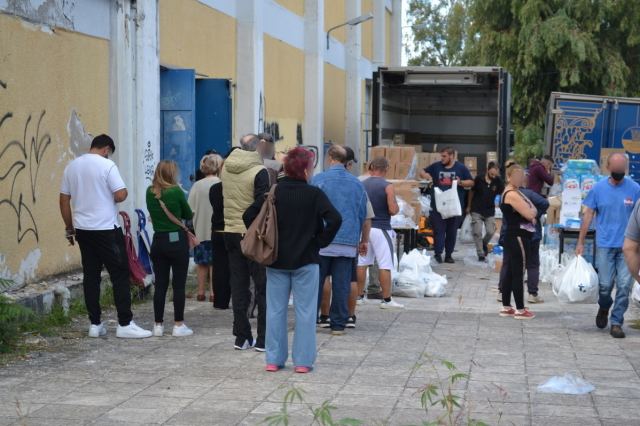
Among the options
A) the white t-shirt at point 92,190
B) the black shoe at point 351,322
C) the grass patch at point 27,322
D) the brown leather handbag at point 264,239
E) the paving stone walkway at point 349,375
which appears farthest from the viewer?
the black shoe at point 351,322

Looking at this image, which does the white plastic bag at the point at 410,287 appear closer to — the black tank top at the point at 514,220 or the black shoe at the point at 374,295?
the black shoe at the point at 374,295

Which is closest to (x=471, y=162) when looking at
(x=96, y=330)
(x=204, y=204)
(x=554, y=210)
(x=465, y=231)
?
(x=465, y=231)

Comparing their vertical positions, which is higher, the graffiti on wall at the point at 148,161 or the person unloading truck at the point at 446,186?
the graffiti on wall at the point at 148,161

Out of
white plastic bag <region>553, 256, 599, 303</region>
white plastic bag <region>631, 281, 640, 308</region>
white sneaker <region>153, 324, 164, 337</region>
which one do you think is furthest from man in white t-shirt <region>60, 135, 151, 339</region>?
white plastic bag <region>631, 281, 640, 308</region>

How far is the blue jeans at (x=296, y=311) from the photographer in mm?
8242

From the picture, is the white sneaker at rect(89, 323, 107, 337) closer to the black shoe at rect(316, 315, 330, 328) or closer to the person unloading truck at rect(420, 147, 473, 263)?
the black shoe at rect(316, 315, 330, 328)

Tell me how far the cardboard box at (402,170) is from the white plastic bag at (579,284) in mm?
6151

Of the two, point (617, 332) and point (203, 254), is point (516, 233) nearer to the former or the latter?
point (617, 332)

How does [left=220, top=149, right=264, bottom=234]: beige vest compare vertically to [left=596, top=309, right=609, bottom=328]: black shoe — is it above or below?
above

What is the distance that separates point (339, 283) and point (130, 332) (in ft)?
6.62

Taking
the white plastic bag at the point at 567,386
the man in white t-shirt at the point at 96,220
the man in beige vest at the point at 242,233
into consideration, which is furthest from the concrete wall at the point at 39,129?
the white plastic bag at the point at 567,386

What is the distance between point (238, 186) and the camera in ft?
30.8

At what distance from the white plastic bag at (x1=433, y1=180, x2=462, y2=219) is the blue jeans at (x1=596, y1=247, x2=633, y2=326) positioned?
6219mm

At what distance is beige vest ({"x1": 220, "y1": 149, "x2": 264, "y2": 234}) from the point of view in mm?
9336
